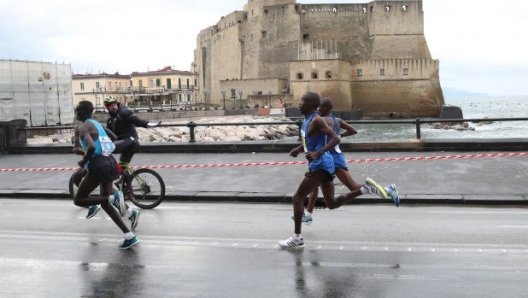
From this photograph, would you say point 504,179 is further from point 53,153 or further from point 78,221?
point 53,153

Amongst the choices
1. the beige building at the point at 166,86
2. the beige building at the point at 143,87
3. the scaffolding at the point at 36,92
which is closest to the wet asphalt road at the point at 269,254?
the scaffolding at the point at 36,92

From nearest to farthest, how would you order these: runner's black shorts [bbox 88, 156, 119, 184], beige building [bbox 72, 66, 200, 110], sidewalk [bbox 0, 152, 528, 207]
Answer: runner's black shorts [bbox 88, 156, 119, 184], sidewalk [bbox 0, 152, 528, 207], beige building [bbox 72, 66, 200, 110]

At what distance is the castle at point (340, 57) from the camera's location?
257 feet

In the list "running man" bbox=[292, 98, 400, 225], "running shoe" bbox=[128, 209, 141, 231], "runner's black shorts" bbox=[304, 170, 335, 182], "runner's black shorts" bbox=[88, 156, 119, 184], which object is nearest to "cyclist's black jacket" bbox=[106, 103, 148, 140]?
"running shoe" bbox=[128, 209, 141, 231]

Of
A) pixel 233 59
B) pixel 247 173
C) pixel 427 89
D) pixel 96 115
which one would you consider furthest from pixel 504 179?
pixel 233 59

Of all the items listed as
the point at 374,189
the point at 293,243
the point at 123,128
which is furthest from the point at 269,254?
the point at 123,128

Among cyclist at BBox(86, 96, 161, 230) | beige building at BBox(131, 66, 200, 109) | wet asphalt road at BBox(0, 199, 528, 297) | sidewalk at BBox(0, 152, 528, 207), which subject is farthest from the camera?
beige building at BBox(131, 66, 200, 109)

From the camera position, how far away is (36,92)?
149 feet

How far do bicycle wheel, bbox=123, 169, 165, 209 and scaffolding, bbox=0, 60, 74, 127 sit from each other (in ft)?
115

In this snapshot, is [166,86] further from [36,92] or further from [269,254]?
[269,254]

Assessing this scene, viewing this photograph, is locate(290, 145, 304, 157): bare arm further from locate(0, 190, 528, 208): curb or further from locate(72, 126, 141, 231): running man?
locate(72, 126, 141, 231): running man

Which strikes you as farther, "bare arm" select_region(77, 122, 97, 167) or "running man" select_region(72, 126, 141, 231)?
"running man" select_region(72, 126, 141, 231)

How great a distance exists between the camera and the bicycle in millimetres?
9477

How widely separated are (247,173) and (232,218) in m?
3.87
